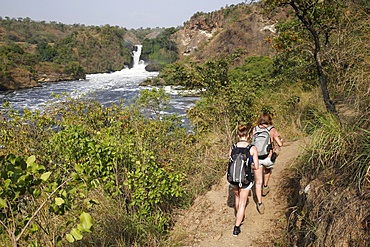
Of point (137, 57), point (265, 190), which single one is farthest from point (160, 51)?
point (265, 190)

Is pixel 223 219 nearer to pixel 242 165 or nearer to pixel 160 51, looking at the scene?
pixel 242 165

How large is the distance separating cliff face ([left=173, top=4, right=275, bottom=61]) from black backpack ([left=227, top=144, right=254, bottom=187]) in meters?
36.6

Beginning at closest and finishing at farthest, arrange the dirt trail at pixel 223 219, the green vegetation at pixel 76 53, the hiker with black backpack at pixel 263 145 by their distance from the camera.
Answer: the dirt trail at pixel 223 219 → the hiker with black backpack at pixel 263 145 → the green vegetation at pixel 76 53

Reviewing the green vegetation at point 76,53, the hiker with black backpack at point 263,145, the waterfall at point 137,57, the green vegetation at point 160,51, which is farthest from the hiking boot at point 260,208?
the waterfall at point 137,57

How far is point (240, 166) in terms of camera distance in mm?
3850

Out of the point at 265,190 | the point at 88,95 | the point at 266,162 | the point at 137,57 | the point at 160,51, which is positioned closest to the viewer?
the point at 266,162

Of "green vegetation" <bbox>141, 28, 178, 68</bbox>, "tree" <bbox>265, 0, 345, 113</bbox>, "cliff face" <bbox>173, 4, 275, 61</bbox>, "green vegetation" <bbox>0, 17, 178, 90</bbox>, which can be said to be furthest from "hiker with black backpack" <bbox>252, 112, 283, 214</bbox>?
"green vegetation" <bbox>141, 28, 178, 68</bbox>

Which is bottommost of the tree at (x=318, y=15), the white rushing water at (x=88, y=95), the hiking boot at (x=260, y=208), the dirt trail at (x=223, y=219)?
the white rushing water at (x=88, y=95)

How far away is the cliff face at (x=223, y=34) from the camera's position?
55281mm

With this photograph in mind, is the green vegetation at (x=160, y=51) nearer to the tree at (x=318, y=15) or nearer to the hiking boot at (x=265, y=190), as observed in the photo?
the tree at (x=318, y=15)

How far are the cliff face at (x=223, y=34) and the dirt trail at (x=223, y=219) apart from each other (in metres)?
35.4

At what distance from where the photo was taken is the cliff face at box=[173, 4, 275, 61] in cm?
5528

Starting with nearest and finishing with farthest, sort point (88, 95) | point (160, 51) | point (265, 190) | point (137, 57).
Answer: point (265, 190) < point (88, 95) < point (137, 57) < point (160, 51)

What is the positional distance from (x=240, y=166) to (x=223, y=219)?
4.22 feet
